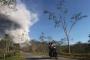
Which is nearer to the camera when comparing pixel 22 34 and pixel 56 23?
pixel 56 23

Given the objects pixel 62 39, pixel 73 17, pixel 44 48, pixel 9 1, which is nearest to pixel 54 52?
pixel 9 1

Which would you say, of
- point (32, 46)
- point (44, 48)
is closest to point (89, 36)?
point (44, 48)

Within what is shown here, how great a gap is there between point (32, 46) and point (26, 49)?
10.5 metres

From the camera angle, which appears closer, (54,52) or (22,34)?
(54,52)

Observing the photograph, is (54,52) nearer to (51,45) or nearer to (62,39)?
(51,45)

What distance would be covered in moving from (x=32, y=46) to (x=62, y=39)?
39.9 m

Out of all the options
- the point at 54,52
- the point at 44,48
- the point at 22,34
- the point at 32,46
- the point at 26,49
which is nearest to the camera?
the point at 54,52

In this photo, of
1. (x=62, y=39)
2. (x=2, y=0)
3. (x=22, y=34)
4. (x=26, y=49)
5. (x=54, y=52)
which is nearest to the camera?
(x=2, y=0)

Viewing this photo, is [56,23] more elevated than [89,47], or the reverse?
[56,23]

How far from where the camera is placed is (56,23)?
61.2m

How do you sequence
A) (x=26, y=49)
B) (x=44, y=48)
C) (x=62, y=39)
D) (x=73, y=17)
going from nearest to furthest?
1. (x=73, y=17)
2. (x=62, y=39)
3. (x=44, y=48)
4. (x=26, y=49)

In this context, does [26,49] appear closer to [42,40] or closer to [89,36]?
[42,40]

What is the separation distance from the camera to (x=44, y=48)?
96938 mm

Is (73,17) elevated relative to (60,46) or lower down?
elevated
